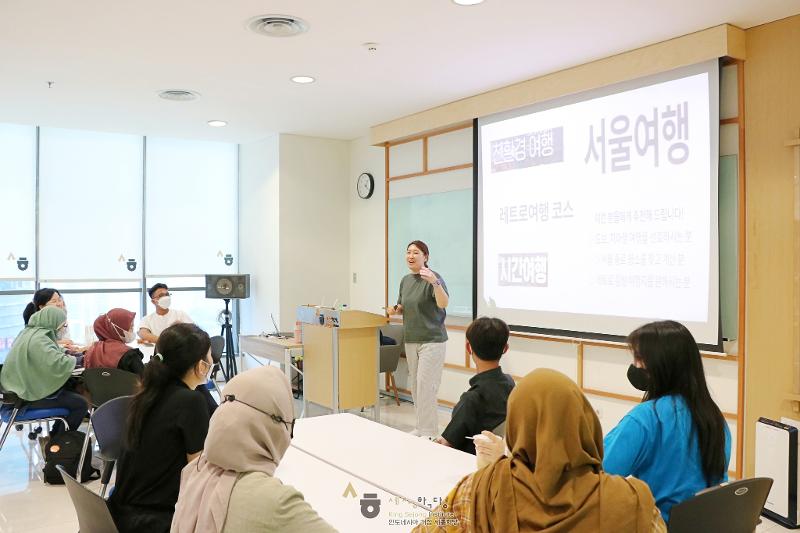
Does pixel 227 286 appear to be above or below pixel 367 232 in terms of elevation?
below

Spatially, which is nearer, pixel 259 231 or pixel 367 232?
pixel 367 232

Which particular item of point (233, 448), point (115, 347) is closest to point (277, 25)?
point (115, 347)

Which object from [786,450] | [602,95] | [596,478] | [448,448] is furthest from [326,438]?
Result: [602,95]

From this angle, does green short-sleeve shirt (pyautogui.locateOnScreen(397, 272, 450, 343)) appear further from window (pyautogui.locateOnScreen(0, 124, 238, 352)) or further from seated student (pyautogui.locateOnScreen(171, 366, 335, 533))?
seated student (pyautogui.locateOnScreen(171, 366, 335, 533))

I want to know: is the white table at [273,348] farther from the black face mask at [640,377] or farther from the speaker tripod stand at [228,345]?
the black face mask at [640,377]

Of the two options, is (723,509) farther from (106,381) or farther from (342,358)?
(342,358)

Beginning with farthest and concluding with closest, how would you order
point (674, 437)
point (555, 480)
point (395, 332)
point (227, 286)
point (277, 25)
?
1. point (227, 286)
2. point (395, 332)
3. point (277, 25)
4. point (674, 437)
5. point (555, 480)

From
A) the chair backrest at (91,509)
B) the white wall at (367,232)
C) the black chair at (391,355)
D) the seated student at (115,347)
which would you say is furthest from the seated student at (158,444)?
the white wall at (367,232)

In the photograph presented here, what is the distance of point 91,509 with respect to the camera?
6.58ft

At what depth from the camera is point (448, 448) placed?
2.76m

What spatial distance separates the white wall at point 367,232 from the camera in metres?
7.41

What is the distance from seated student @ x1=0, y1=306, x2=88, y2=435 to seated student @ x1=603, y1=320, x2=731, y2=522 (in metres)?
3.89

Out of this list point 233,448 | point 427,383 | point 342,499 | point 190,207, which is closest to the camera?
point 233,448

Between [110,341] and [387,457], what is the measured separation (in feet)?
9.49
